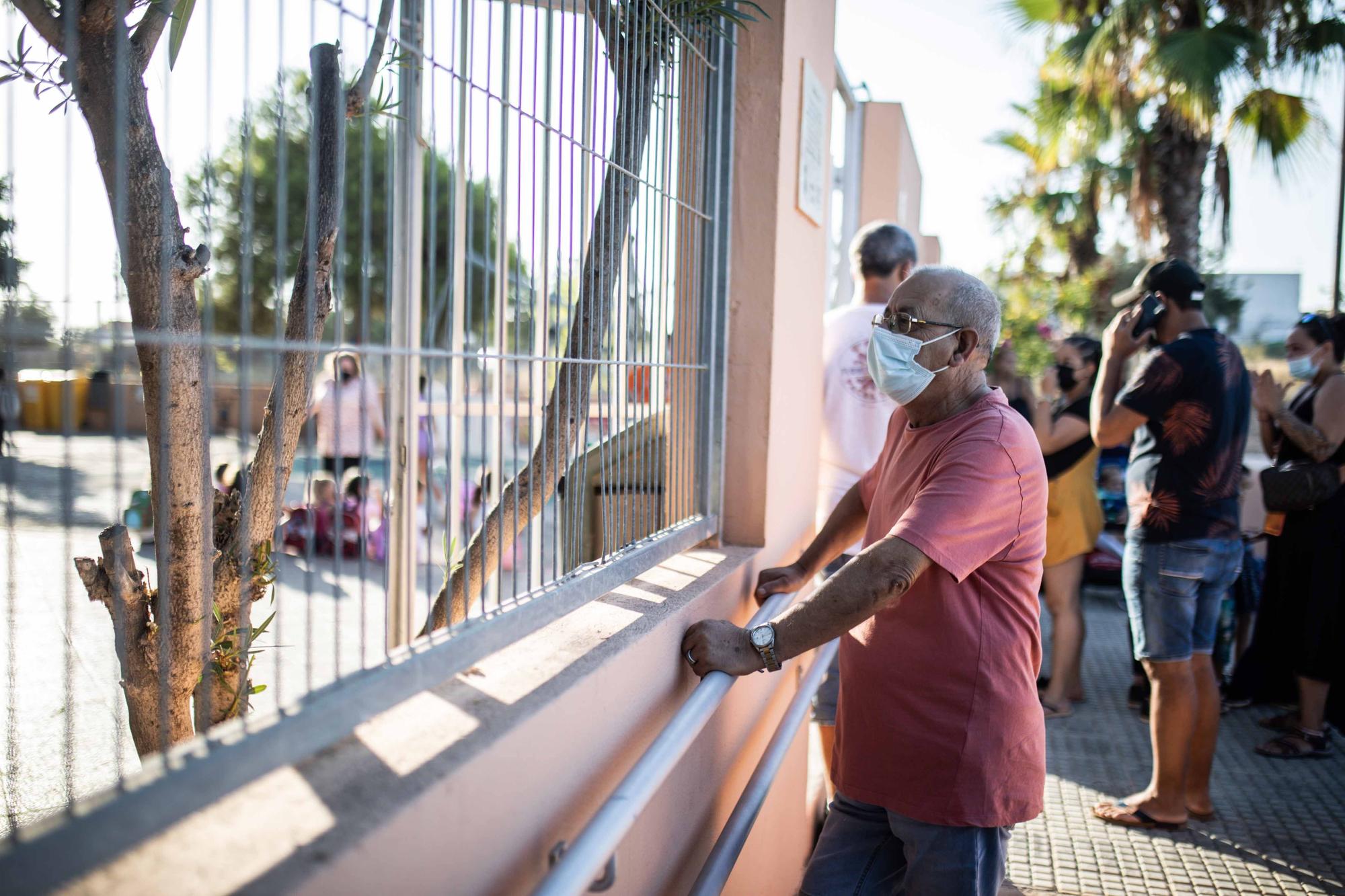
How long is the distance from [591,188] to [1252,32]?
11279mm

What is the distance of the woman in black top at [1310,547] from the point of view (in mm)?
4766

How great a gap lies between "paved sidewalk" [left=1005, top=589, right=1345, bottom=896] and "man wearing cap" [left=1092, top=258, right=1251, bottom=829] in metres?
0.21

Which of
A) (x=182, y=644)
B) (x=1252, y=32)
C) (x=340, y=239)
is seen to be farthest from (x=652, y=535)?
(x=1252, y=32)

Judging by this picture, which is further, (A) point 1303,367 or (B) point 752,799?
(A) point 1303,367

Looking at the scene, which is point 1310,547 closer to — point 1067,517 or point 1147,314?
point 1067,517

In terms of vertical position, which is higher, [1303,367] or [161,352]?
[1303,367]

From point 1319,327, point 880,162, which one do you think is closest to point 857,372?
point 1319,327

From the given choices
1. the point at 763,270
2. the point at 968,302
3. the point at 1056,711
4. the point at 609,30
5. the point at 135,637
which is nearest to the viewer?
the point at 135,637

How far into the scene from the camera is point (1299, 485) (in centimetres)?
481

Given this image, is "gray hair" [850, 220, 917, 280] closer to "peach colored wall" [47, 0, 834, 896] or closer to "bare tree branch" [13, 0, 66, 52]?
"peach colored wall" [47, 0, 834, 896]

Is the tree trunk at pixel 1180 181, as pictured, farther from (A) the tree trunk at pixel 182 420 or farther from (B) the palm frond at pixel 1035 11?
(A) the tree trunk at pixel 182 420

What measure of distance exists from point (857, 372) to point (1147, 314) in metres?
1.11

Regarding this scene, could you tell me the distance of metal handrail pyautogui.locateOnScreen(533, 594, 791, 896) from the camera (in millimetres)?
1241

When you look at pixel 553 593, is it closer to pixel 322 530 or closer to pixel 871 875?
pixel 871 875
